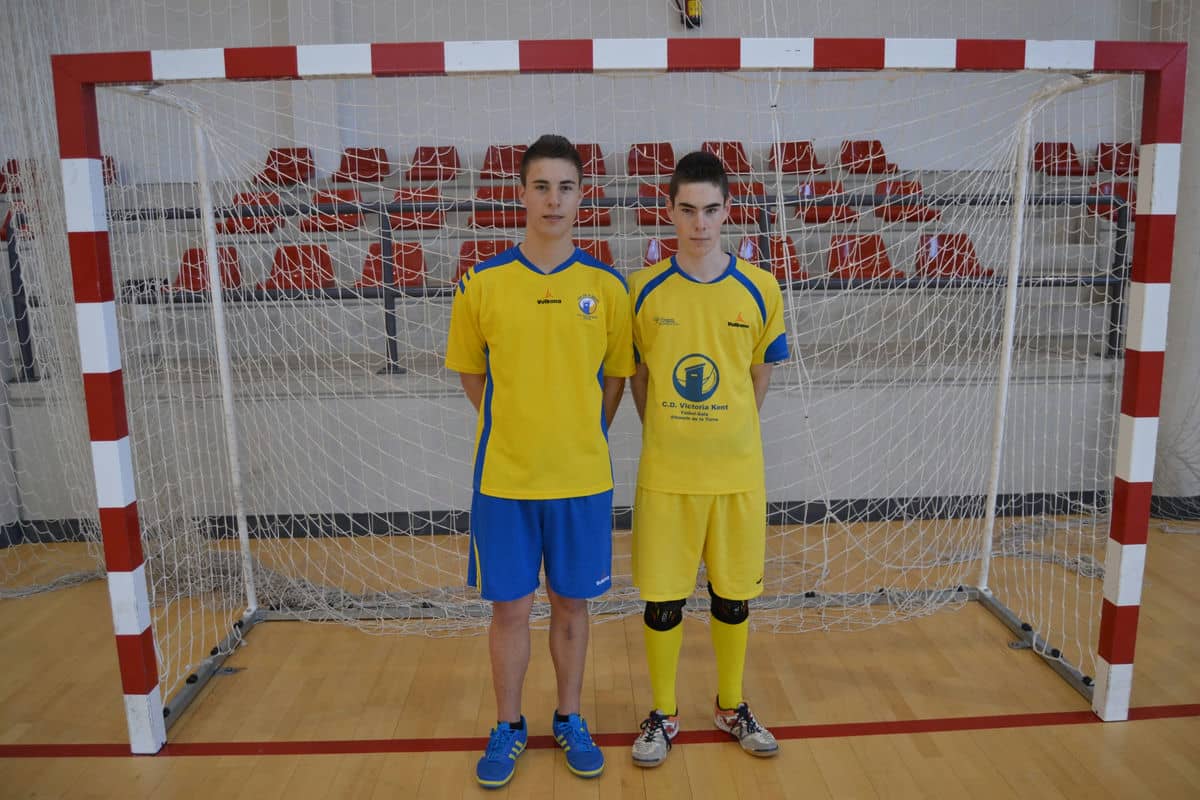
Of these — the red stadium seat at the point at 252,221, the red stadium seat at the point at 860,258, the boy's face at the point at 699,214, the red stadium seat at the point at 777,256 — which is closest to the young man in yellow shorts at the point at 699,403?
the boy's face at the point at 699,214

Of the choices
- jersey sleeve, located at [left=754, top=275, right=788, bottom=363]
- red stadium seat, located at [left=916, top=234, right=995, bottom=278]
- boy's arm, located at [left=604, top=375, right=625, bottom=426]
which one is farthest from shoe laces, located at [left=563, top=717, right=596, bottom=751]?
red stadium seat, located at [left=916, top=234, right=995, bottom=278]

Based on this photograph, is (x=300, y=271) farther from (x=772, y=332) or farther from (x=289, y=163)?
(x=772, y=332)

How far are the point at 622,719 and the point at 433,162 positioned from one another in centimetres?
400

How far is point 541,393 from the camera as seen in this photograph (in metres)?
2.17

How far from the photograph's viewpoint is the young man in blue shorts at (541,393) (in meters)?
2.15

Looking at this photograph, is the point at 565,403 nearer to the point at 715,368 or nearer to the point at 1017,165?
the point at 715,368

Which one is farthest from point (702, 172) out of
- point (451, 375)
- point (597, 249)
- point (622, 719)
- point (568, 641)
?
point (451, 375)

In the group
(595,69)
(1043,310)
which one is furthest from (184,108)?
(1043,310)

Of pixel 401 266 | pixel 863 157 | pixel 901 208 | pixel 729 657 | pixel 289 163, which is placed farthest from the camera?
pixel 863 157

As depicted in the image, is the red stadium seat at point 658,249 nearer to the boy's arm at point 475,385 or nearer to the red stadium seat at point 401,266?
the red stadium seat at point 401,266

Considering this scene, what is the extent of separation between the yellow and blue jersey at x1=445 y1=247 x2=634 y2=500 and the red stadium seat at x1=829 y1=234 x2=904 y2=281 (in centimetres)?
270

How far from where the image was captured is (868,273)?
4859 millimetres

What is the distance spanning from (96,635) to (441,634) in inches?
50.8

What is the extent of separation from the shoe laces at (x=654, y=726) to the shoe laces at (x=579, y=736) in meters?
0.15
